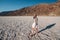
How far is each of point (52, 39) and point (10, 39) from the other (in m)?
2.16

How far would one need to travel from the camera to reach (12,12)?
90312 millimetres

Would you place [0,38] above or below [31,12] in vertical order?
above

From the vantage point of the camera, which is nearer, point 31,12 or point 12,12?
point 31,12

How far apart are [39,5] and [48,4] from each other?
5.52m

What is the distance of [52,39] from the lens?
807 cm

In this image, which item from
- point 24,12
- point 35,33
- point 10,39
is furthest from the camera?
point 24,12

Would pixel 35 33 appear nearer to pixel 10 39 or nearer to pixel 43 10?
pixel 10 39

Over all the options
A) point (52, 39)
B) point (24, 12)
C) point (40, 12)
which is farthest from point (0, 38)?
point (24, 12)

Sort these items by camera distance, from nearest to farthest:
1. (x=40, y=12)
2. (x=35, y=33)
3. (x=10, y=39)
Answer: (x=10, y=39), (x=35, y=33), (x=40, y=12)

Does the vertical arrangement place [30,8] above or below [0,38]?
below

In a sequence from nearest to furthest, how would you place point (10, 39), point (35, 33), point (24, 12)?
point (10, 39)
point (35, 33)
point (24, 12)

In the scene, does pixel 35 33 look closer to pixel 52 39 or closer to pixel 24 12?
pixel 52 39

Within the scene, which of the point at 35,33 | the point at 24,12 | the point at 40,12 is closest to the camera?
the point at 35,33

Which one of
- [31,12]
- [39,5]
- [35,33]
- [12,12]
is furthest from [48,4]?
[35,33]
